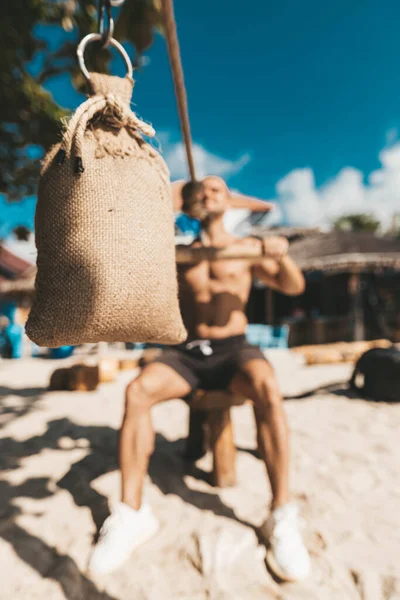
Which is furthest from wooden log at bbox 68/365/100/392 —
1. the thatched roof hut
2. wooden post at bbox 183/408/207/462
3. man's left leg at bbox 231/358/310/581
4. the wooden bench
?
the thatched roof hut

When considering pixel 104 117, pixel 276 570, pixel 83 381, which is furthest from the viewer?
pixel 83 381

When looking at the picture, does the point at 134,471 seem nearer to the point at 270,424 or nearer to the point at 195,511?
the point at 195,511

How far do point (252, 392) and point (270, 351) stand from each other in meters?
6.84

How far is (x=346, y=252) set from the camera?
11.4 m

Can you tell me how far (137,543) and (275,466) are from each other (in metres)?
0.67

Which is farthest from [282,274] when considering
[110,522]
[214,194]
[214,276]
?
[110,522]

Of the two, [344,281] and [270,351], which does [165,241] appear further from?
[344,281]

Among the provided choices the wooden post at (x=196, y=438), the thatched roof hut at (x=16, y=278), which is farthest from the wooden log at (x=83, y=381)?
the thatched roof hut at (x=16, y=278)

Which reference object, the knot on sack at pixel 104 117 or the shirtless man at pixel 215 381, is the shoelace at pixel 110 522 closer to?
the shirtless man at pixel 215 381

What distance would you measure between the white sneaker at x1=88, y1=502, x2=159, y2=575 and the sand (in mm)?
39

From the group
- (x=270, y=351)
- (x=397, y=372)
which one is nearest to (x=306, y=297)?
(x=270, y=351)

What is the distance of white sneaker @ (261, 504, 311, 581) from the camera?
147 centimetres

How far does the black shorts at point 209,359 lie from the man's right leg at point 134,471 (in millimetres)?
71

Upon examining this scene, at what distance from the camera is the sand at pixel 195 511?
4.72ft
